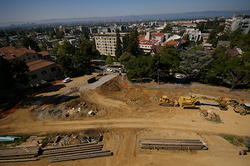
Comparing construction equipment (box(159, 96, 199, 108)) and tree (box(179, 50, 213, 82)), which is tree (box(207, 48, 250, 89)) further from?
construction equipment (box(159, 96, 199, 108))

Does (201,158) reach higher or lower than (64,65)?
lower

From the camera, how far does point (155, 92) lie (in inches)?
957

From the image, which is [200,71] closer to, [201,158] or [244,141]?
[244,141]

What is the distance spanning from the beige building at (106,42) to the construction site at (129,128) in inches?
1715

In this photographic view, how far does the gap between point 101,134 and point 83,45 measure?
37274 mm

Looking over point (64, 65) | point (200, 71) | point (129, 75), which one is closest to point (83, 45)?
point (64, 65)

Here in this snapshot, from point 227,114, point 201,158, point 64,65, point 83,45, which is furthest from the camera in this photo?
point 83,45

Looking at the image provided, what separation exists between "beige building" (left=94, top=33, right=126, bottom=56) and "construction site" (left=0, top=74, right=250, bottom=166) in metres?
43.6

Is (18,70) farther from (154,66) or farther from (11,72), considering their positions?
(154,66)

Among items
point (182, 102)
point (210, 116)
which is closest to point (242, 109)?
point (210, 116)

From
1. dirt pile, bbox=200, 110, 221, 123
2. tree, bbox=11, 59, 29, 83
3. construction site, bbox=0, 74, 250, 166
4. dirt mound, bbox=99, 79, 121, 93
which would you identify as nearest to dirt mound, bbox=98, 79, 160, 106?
dirt mound, bbox=99, 79, 121, 93

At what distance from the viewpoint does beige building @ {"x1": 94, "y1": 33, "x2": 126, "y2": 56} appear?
208 ft

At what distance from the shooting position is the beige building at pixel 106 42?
63281mm

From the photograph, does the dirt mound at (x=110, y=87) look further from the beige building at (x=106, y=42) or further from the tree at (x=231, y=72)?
the beige building at (x=106, y=42)
